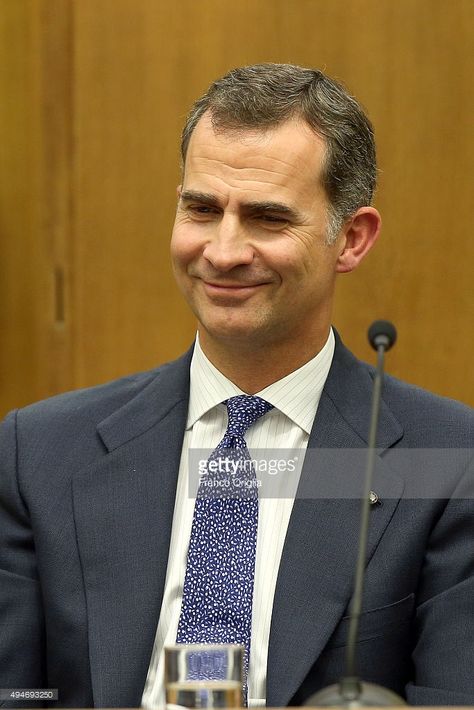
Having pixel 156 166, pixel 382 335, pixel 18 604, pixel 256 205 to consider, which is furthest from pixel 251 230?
pixel 156 166

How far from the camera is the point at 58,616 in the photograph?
1.79m

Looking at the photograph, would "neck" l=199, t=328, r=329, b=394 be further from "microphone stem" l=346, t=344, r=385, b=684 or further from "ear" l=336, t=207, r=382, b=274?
"microphone stem" l=346, t=344, r=385, b=684

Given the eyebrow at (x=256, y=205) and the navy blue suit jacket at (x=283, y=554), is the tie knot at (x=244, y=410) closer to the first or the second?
the navy blue suit jacket at (x=283, y=554)

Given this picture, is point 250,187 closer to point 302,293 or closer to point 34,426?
point 302,293

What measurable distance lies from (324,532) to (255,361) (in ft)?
1.04

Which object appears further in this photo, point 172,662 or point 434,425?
point 434,425

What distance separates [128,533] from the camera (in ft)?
5.95

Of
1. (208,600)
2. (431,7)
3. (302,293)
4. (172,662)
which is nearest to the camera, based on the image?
(172,662)

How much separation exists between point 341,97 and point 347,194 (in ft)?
0.52

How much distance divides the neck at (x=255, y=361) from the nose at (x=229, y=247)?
16cm

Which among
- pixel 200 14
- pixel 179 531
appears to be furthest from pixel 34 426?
pixel 200 14

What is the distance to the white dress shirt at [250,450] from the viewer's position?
5.71 feet

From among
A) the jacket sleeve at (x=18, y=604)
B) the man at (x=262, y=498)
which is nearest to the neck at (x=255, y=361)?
the man at (x=262, y=498)

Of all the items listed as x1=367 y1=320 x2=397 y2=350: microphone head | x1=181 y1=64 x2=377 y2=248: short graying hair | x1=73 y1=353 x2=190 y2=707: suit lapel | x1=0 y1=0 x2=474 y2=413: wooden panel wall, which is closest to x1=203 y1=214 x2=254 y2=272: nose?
x1=181 y1=64 x2=377 y2=248: short graying hair
